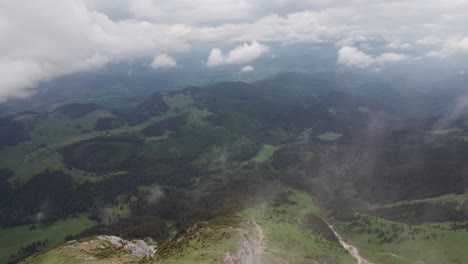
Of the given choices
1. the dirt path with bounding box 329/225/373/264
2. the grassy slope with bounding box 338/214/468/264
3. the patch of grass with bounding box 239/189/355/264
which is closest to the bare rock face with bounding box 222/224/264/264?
the patch of grass with bounding box 239/189/355/264

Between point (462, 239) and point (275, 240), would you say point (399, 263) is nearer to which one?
point (462, 239)

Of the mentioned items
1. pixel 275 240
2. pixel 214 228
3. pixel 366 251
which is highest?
pixel 214 228

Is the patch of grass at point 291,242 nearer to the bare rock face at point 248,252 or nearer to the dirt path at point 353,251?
the bare rock face at point 248,252

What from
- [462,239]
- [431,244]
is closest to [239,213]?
[431,244]

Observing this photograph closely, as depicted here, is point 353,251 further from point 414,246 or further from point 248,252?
point 248,252

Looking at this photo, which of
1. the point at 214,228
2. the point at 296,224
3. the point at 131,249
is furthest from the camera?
the point at 296,224

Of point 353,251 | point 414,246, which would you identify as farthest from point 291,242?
point 414,246

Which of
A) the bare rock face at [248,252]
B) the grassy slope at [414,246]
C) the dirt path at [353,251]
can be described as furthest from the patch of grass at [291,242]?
the grassy slope at [414,246]

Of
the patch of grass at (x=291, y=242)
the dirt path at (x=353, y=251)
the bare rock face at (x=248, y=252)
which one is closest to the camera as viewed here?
the bare rock face at (x=248, y=252)
